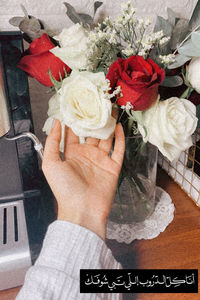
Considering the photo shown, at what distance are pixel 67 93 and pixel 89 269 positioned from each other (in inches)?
11.7

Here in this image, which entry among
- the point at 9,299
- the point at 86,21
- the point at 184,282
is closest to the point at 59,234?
the point at 9,299

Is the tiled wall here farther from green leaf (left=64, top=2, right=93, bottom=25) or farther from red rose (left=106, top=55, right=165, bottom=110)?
red rose (left=106, top=55, right=165, bottom=110)

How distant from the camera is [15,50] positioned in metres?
0.60

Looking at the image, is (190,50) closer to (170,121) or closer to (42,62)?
(170,121)

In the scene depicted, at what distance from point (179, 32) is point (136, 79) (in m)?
0.24

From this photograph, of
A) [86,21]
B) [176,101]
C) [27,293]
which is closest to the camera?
[27,293]

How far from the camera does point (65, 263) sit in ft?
1.50

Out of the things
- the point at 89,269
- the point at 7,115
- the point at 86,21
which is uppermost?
the point at 86,21

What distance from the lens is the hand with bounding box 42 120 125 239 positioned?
0.54m

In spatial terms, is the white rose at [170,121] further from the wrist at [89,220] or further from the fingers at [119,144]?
the wrist at [89,220]

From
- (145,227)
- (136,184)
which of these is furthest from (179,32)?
(145,227)

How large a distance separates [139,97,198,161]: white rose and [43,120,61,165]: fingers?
17 cm

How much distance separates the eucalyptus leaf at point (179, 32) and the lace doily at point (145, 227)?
41 cm

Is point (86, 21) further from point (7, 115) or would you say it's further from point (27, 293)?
point (27, 293)
